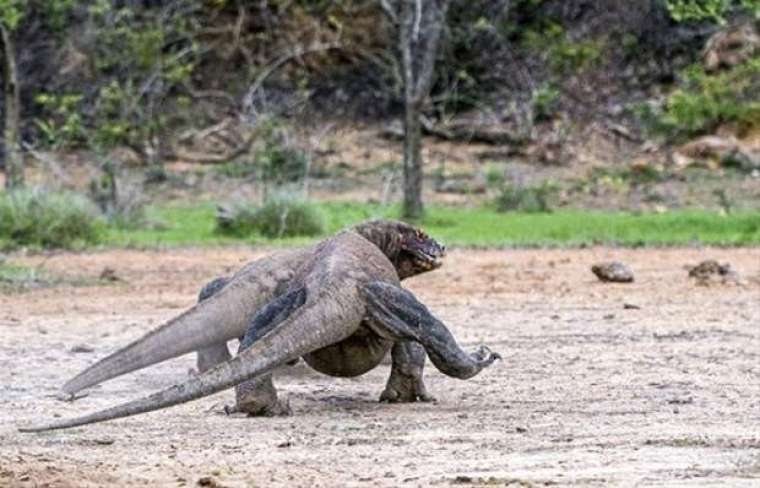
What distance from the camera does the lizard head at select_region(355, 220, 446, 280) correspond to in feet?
28.0

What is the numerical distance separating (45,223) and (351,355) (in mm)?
10631

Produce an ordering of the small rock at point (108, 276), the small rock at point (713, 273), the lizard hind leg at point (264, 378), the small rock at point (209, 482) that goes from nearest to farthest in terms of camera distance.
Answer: the small rock at point (209, 482)
the lizard hind leg at point (264, 378)
the small rock at point (713, 273)
the small rock at point (108, 276)

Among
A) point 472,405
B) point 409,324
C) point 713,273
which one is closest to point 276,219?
point 713,273

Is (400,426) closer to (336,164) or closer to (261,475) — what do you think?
(261,475)

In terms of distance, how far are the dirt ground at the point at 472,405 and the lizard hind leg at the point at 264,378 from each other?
0.10 m

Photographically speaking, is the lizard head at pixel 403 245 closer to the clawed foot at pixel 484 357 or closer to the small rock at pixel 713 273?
the clawed foot at pixel 484 357

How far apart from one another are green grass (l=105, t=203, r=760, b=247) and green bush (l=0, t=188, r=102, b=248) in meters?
0.36

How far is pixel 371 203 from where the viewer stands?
2214 cm

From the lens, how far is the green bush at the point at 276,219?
1902 centimetres

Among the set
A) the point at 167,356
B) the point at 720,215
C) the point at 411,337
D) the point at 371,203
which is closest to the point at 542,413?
the point at 411,337

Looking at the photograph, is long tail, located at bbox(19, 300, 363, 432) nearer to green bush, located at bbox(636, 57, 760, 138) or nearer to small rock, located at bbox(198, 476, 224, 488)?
small rock, located at bbox(198, 476, 224, 488)

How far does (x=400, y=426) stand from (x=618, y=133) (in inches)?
772

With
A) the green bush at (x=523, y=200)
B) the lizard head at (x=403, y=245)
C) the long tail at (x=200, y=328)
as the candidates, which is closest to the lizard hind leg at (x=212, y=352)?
the long tail at (x=200, y=328)

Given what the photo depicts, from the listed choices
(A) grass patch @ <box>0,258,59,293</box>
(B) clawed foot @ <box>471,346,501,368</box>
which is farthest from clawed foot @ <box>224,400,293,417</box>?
(A) grass patch @ <box>0,258,59,293</box>
